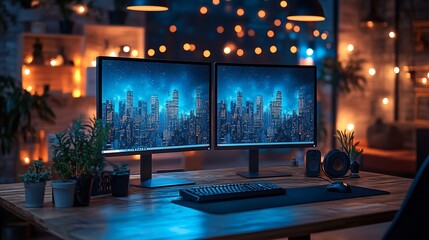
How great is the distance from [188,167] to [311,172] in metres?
3.93

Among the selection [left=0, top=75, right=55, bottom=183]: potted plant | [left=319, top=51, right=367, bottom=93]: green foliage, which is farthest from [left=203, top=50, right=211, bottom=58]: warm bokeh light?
[left=0, top=75, right=55, bottom=183]: potted plant

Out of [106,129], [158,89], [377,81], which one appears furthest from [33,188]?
[377,81]

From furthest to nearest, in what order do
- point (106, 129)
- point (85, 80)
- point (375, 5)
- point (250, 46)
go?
point (375, 5) → point (250, 46) → point (85, 80) → point (106, 129)

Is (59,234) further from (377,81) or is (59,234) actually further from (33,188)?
(377,81)

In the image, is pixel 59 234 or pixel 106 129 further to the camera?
pixel 106 129

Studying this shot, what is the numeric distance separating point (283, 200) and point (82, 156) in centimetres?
79

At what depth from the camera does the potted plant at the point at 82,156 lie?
2588mm

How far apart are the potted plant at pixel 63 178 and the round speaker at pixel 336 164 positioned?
4.40 feet

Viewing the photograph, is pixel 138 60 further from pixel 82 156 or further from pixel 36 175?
pixel 36 175

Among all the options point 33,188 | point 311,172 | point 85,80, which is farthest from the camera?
point 85,80

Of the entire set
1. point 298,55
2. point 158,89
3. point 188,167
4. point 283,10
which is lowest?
point 188,167

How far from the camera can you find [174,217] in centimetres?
239

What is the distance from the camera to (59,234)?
2.21m

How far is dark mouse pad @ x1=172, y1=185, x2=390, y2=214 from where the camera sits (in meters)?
2.53
